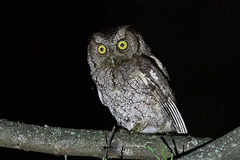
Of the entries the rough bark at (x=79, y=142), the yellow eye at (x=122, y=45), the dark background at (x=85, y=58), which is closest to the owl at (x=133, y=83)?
the yellow eye at (x=122, y=45)

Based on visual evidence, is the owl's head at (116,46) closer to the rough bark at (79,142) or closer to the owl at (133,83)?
the owl at (133,83)

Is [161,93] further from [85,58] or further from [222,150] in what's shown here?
[85,58]

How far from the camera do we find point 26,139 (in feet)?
5.65

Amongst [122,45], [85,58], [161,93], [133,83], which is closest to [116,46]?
[122,45]

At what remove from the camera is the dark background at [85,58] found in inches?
156

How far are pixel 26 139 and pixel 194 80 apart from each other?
10.5 feet

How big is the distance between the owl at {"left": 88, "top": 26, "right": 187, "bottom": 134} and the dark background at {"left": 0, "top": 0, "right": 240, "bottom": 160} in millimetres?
1605

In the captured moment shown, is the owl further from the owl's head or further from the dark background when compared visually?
the dark background

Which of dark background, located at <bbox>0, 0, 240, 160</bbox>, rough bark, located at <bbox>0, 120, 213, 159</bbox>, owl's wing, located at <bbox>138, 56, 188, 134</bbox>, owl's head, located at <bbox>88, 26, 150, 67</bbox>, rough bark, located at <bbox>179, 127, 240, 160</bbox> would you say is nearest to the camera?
rough bark, located at <bbox>179, 127, 240, 160</bbox>

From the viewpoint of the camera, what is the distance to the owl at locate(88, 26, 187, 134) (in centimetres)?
230

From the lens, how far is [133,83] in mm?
2289

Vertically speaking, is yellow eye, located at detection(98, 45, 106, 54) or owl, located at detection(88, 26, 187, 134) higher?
yellow eye, located at detection(98, 45, 106, 54)

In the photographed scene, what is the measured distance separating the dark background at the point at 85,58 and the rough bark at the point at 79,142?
2.04 m

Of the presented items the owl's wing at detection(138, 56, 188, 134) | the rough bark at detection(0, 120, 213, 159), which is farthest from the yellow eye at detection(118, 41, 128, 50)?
the rough bark at detection(0, 120, 213, 159)
